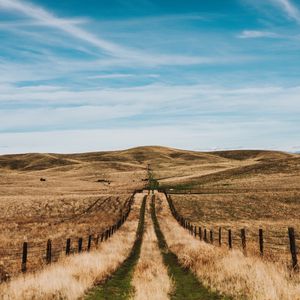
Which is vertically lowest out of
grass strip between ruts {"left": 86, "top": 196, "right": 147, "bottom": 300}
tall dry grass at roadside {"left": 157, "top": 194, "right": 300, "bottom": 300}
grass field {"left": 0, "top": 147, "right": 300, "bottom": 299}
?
grass field {"left": 0, "top": 147, "right": 300, "bottom": 299}

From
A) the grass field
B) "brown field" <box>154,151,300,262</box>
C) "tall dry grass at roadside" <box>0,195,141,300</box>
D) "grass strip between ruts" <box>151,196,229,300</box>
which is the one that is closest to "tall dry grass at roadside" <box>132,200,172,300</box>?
the grass field

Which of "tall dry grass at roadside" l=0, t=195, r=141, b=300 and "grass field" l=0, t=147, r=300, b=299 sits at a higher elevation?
"tall dry grass at roadside" l=0, t=195, r=141, b=300

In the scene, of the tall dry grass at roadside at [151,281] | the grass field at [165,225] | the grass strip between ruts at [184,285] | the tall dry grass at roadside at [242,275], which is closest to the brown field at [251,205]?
the grass field at [165,225]

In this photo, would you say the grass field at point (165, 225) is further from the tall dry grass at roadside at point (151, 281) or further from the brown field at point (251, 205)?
the tall dry grass at roadside at point (151, 281)

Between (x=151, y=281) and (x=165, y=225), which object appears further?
(x=165, y=225)

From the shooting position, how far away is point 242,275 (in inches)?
521

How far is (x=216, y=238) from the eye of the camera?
33938mm

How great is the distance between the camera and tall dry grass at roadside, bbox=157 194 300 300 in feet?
35.4

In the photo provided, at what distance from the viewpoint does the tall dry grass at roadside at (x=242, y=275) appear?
425 inches

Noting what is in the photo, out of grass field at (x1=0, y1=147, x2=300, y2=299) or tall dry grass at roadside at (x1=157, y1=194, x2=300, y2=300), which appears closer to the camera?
tall dry grass at roadside at (x1=157, y1=194, x2=300, y2=300)

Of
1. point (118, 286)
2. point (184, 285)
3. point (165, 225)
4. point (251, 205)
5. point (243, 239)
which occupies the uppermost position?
point (243, 239)

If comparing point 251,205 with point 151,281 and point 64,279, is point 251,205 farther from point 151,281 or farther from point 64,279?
point 64,279

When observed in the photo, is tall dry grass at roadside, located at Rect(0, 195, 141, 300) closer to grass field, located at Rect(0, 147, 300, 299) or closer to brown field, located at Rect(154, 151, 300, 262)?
grass field, located at Rect(0, 147, 300, 299)

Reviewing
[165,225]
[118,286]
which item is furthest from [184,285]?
[165,225]
